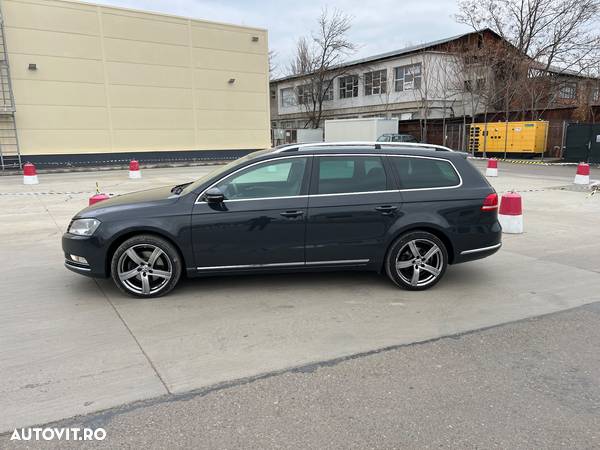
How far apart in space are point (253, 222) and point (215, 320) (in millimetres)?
1102

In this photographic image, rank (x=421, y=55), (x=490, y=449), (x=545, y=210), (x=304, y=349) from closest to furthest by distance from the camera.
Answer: (x=490, y=449), (x=304, y=349), (x=545, y=210), (x=421, y=55)

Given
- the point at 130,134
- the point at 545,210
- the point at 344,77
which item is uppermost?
the point at 344,77

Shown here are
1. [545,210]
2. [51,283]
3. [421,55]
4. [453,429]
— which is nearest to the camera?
[453,429]

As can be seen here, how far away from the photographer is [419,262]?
5305mm

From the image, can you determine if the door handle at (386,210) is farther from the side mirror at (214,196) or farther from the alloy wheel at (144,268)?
the alloy wheel at (144,268)

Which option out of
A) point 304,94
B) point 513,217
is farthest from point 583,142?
point 304,94

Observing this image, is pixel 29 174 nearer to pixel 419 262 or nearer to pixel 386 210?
→ pixel 386 210

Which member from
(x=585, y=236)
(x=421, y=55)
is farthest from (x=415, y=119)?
(x=585, y=236)

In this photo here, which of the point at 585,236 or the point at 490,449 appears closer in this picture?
the point at 490,449

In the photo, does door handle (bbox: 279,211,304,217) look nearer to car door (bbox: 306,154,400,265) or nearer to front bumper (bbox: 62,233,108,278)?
car door (bbox: 306,154,400,265)

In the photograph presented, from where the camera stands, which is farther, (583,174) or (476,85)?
(476,85)

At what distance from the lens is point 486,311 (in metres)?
4.76

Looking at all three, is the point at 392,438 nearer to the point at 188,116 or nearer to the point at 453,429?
the point at 453,429

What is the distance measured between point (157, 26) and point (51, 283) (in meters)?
24.4
